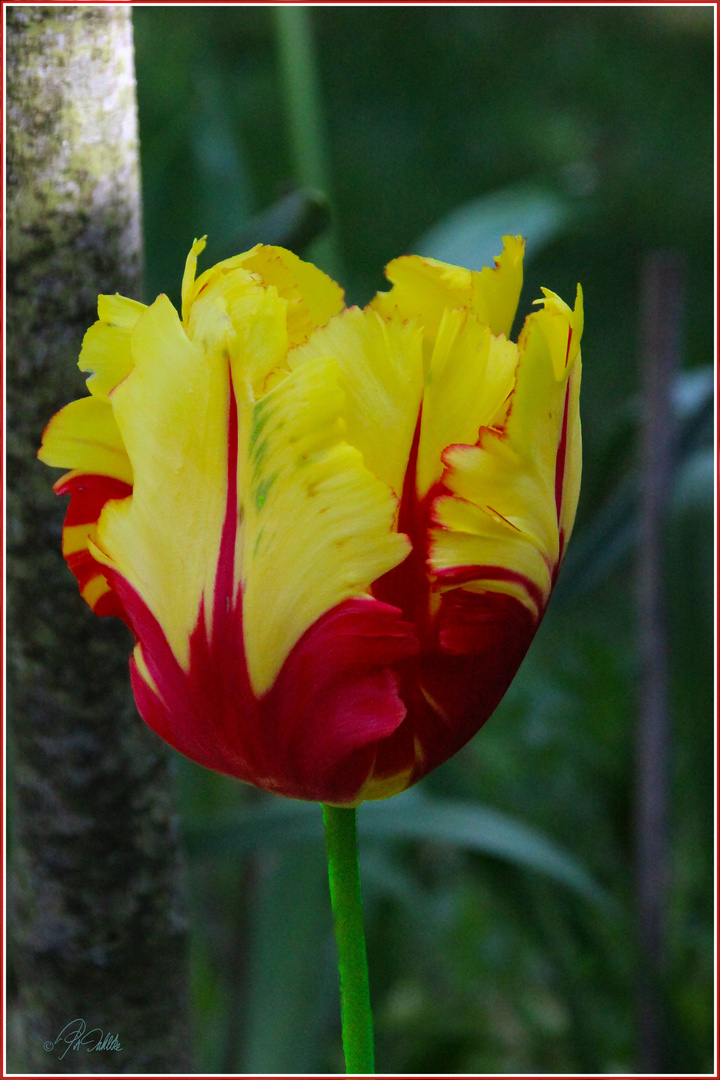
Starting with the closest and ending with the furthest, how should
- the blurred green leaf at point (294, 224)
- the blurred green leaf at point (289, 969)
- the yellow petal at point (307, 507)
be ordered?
the yellow petal at point (307, 507)
the blurred green leaf at point (294, 224)
the blurred green leaf at point (289, 969)

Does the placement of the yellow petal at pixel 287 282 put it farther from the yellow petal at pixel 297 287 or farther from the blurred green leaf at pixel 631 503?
the blurred green leaf at pixel 631 503

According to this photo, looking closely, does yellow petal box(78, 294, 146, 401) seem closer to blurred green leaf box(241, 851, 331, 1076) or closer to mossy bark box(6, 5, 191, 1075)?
mossy bark box(6, 5, 191, 1075)

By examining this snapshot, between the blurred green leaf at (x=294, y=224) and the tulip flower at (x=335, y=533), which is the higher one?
the blurred green leaf at (x=294, y=224)

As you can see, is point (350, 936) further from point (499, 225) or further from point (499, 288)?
point (499, 225)

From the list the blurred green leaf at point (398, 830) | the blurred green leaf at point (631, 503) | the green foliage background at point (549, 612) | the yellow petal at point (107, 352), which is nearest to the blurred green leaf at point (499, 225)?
the green foliage background at point (549, 612)

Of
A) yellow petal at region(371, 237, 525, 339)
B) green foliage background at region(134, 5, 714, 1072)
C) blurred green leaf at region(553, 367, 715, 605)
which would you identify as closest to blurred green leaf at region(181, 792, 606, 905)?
green foliage background at region(134, 5, 714, 1072)

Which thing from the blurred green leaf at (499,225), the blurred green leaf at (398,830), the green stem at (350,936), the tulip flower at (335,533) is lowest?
the blurred green leaf at (398,830)

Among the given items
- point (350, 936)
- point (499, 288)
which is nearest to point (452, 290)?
point (499, 288)
